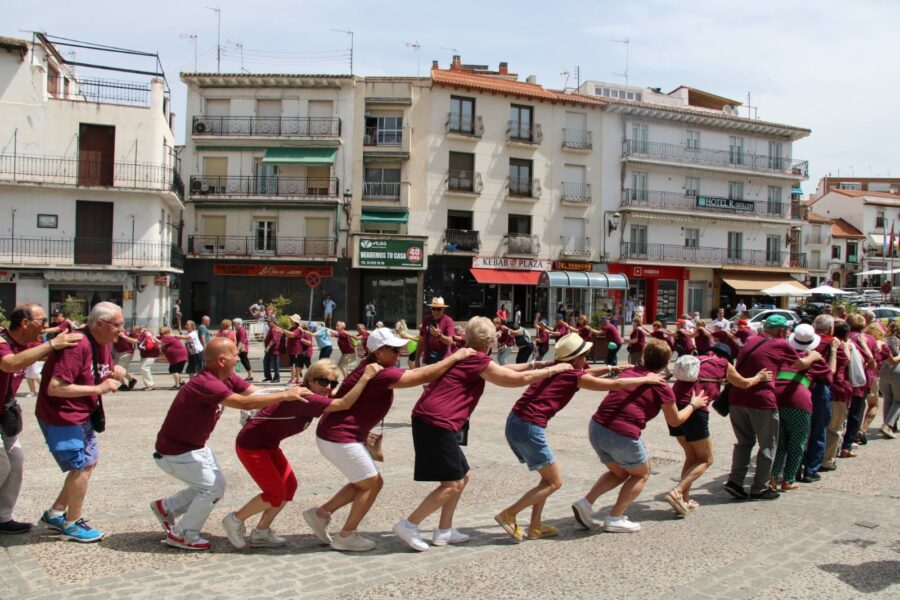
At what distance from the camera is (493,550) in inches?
212

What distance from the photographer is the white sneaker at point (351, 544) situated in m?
5.27

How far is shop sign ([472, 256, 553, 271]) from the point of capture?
39.9 metres

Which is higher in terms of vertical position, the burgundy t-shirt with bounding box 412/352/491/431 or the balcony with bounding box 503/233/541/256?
the balcony with bounding box 503/233/541/256

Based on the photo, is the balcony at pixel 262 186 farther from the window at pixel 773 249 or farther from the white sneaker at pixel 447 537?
the white sneaker at pixel 447 537

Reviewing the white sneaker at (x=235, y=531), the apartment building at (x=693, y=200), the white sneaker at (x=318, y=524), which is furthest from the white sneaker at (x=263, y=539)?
the apartment building at (x=693, y=200)

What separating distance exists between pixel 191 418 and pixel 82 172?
30.3 meters

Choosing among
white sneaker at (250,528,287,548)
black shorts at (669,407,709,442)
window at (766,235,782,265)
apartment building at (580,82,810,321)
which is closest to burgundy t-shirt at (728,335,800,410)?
black shorts at (669,407,709,442)

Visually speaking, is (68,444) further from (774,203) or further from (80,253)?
(774,203)

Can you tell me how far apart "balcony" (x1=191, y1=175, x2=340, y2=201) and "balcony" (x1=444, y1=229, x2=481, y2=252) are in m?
6.13

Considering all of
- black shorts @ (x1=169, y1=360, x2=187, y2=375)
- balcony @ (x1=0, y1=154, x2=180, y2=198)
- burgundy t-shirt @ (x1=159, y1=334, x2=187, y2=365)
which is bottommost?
black shorts @ (x1=169, y1=360, x2=187, y2=375)

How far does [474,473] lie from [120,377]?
3.66 metres

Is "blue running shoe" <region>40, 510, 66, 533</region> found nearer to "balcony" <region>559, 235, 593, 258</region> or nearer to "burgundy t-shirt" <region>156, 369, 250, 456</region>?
"burgundy t-shirt" <region>156, 369, 250, 456</region>

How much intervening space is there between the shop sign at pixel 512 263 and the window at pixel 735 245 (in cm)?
1237

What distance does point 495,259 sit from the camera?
132 feet
